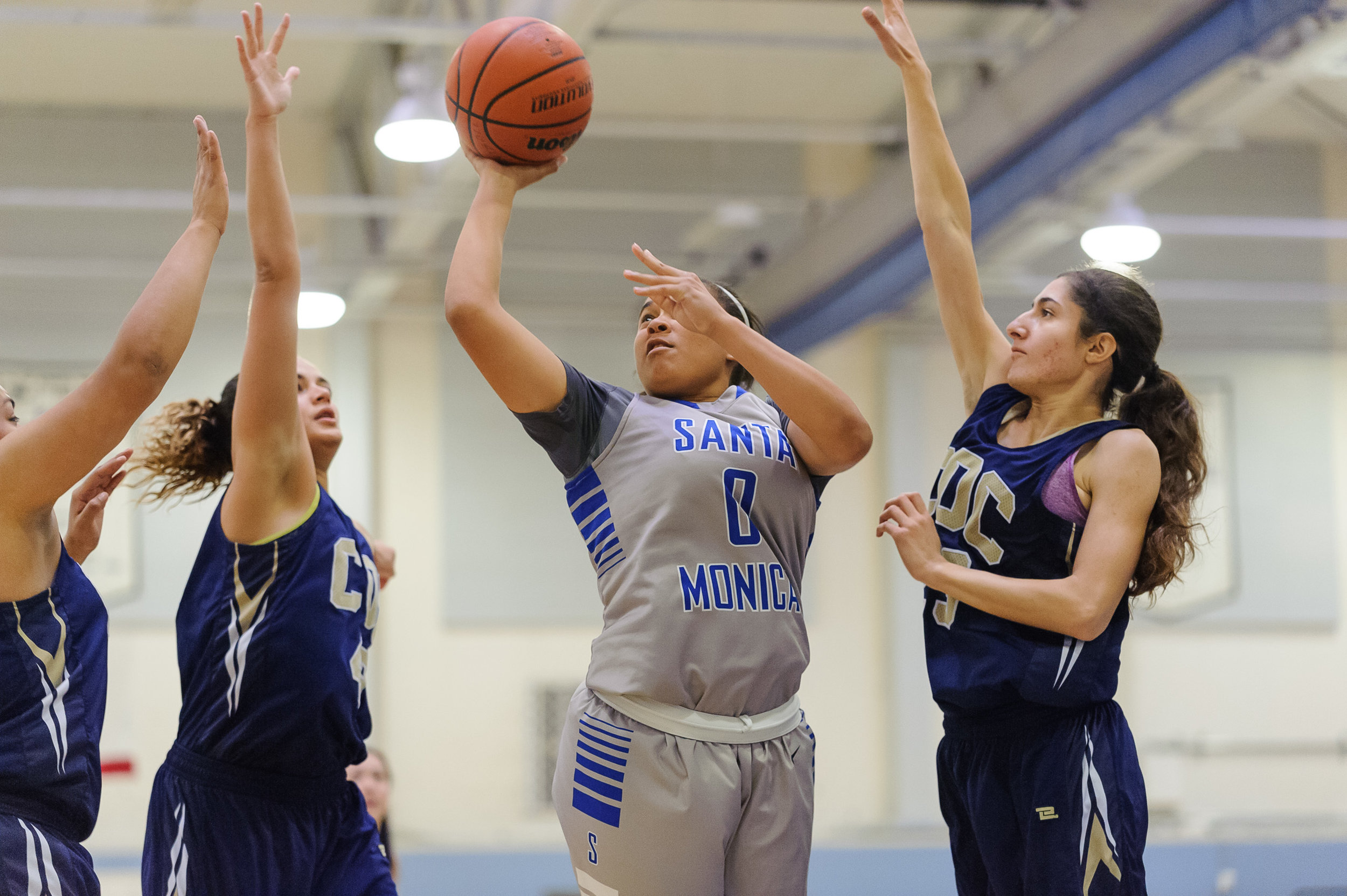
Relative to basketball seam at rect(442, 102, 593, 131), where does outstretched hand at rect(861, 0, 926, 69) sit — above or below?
above

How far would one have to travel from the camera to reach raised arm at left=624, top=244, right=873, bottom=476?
2.37m

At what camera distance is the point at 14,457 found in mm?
2062

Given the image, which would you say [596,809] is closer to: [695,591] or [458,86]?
[695,591]

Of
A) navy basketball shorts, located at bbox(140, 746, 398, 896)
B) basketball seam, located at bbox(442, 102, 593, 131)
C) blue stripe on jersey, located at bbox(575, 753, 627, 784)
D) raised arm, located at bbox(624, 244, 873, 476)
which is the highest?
Result: basketball seam, located at bbox(442, 102, 593, 131)

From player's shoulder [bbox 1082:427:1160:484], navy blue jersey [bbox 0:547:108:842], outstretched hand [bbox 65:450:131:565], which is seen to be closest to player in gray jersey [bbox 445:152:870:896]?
player's shoulder [bbox 1082:427:1160:484]

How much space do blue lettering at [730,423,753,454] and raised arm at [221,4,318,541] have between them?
0.86 m

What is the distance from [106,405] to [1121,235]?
20.0 feet

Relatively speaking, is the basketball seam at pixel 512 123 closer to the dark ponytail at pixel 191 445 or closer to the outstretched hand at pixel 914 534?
the dark ponytail at pixel 191 445

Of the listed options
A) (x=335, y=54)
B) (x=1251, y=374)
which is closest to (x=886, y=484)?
(x=1251, y=374)

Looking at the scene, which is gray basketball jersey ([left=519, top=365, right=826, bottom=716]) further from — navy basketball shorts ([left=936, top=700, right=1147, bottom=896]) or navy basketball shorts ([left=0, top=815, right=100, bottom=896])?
navy basketball shorts ([left=0, top=815, right=100, bottom=896])

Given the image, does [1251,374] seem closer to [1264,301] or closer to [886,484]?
[1264,301]

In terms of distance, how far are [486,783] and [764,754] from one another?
7263 millimetres

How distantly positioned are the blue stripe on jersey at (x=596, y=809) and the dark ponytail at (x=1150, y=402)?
44.7 inches

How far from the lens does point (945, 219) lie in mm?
2926
